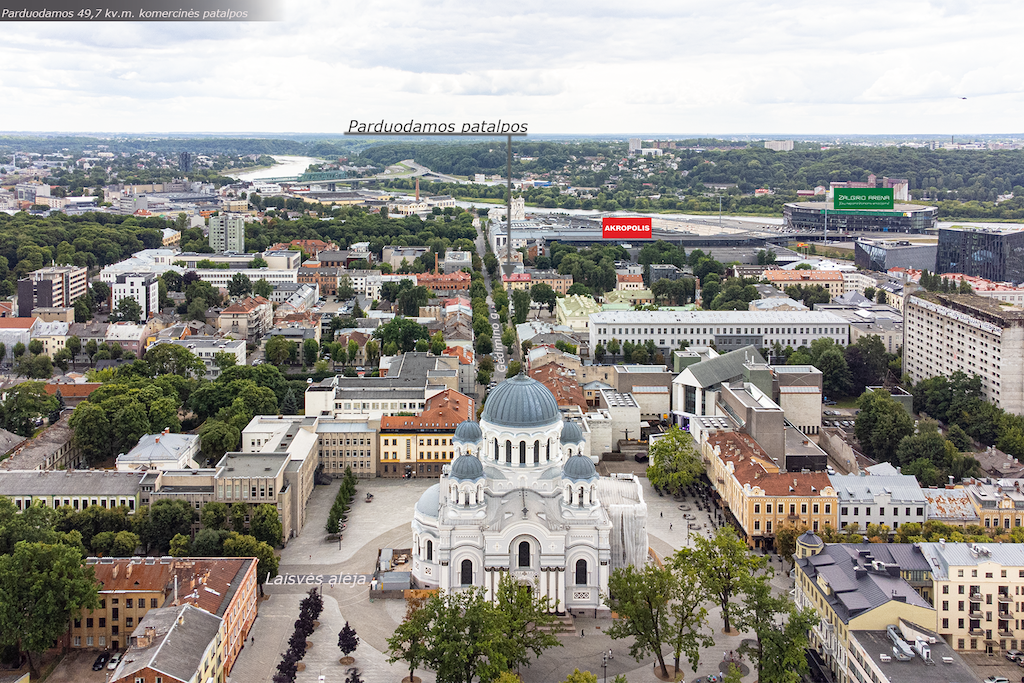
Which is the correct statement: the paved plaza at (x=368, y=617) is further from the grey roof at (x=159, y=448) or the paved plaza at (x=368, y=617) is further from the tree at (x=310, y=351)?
the tree at (x=310, y=351)

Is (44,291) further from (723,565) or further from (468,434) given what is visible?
(723,565)

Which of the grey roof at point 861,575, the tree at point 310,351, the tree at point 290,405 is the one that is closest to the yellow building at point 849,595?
the grey roof at point 861,575

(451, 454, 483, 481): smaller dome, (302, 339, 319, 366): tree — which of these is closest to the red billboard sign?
(302, 339, 319, 366): tree

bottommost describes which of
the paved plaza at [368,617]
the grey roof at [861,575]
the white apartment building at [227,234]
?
the paved plaza at [368,617]

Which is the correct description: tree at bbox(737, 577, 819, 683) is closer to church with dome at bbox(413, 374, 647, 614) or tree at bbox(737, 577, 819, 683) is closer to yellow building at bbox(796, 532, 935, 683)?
yellow building at bbox(796, 532, 935, 683)

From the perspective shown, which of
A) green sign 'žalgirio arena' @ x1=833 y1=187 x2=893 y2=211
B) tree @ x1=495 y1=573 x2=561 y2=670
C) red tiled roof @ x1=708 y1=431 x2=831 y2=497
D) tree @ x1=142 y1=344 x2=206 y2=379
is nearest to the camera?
tree @ x1=495 y1=573 x2=561 y2=670
